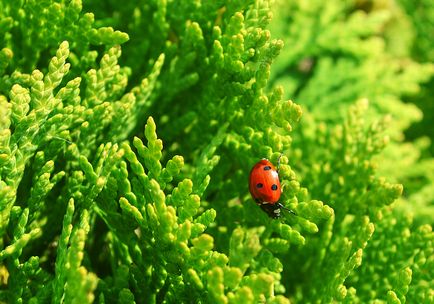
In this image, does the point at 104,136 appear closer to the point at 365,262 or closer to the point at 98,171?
the point at 98,171

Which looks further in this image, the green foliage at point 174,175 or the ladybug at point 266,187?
the ladybug at point 266,187

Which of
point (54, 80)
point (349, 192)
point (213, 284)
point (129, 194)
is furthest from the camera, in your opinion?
point (349, 192)

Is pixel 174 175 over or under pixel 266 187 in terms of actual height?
under

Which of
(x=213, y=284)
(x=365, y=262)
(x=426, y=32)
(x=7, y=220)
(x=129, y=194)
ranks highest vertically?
(x=426, y=32)

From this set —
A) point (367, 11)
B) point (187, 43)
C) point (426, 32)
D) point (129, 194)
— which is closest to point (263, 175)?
point (129, 194)

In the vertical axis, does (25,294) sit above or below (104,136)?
below

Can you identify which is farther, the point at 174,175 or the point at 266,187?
the point at 266,187
